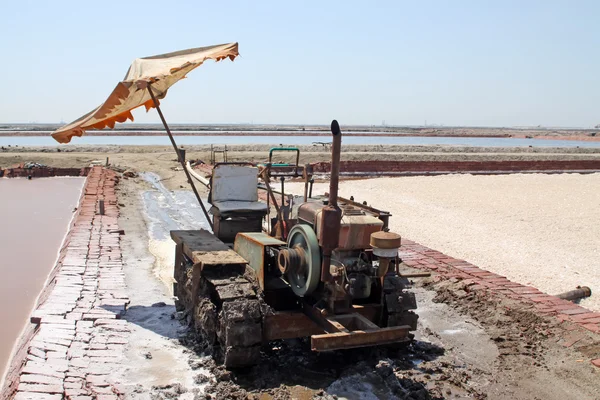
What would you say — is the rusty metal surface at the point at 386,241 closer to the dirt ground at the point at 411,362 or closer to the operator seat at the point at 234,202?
the dirt ground at the point at 411,362

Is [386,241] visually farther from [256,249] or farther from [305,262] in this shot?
[256,249]

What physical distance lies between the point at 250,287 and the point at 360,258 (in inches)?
36.9

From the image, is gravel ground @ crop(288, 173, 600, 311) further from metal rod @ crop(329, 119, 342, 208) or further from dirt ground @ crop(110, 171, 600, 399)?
metal rod @ crop(329, 119, 342, 208)

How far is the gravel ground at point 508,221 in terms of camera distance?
774 centimetres

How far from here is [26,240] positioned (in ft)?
33.1

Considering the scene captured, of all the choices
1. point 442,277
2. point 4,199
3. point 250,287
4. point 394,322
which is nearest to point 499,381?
point 394,322

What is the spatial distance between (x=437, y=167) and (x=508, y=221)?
11.4 metres

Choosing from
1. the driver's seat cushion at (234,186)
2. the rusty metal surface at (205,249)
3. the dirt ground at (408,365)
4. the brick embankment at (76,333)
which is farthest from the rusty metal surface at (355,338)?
the driver's seat cushion at (234,186)

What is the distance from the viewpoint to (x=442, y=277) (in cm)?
703

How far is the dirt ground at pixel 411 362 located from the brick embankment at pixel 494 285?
143 mm

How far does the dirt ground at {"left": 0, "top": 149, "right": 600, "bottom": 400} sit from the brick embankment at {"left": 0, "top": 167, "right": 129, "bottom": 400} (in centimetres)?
19

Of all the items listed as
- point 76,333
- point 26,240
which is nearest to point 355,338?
point 76,333

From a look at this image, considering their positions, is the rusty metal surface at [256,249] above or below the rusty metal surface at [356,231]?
below

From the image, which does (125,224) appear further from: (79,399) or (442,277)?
(79,399)
